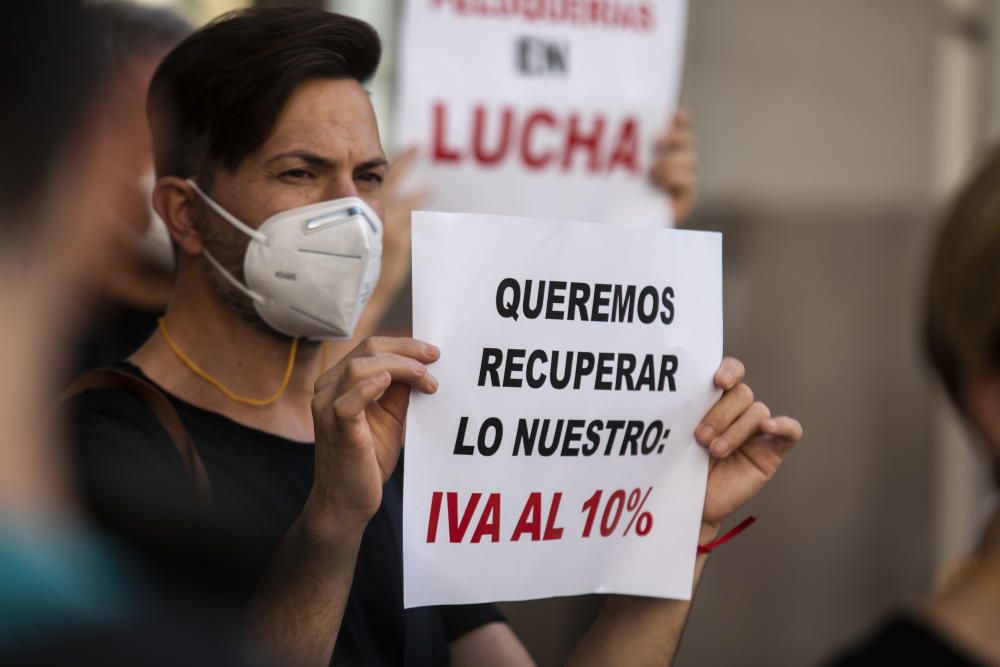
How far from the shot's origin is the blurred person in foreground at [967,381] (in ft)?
4.82

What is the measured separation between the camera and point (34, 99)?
3.49 feet

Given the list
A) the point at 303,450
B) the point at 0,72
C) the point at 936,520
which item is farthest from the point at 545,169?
the point at 936,520

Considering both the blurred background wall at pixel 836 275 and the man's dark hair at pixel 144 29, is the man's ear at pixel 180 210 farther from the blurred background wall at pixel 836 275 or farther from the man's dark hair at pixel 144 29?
the blurred background wall at pixel 836 275

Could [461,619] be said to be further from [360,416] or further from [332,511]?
[360,416]

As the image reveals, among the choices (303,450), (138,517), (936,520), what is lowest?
(936,520)

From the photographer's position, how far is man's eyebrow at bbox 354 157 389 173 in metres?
2.20

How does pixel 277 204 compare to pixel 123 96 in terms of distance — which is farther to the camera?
pixel 277 204

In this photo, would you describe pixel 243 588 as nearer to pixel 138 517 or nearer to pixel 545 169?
pixel 138 517

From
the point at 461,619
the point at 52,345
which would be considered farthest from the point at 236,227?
the point at 52,345

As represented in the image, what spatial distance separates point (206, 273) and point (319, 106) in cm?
34

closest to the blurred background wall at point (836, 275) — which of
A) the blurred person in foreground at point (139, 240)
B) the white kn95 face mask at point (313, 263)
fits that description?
the blurred person in foreground at point (139, 240)

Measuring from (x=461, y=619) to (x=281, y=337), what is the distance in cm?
56

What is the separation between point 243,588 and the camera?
4.71 ft

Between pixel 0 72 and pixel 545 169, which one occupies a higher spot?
pixel 0 72
